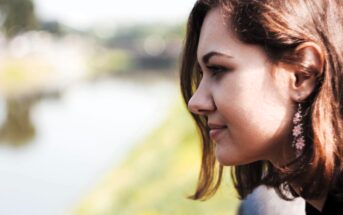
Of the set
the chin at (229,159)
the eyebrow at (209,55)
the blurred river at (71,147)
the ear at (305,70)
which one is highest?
the eyebrow at (209,55)

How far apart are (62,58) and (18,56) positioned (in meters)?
3.97

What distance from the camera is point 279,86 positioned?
0.85 meters

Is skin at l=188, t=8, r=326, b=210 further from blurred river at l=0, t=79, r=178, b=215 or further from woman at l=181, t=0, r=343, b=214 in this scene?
blurred river at l=0, t=79, r=178, b=215

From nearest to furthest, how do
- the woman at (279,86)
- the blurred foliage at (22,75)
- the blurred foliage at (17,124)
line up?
the woman at (279,86) < the blurred foliage at (17,124) < the blurred foliage at (22,75)

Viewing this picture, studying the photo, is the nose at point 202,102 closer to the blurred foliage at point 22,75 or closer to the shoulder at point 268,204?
the shoulder at point 268,204

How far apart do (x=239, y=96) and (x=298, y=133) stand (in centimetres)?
10

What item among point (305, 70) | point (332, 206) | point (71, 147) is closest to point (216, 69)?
point (305, 70)

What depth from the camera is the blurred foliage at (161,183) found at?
311 cm

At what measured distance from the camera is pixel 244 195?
3.97 feet

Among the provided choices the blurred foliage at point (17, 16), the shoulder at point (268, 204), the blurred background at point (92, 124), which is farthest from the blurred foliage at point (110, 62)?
the shoulder at point (268, 204)

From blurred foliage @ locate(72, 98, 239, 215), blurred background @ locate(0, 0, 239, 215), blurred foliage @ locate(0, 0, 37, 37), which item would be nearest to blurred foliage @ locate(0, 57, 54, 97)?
blurred background @ locate(0, 0, 239, 215)

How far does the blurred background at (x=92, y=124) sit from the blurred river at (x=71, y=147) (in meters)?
0.02

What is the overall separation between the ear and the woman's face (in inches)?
0.5

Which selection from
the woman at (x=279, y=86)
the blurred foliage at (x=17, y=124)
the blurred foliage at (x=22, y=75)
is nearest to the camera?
the woman at (x=279, y=86)
